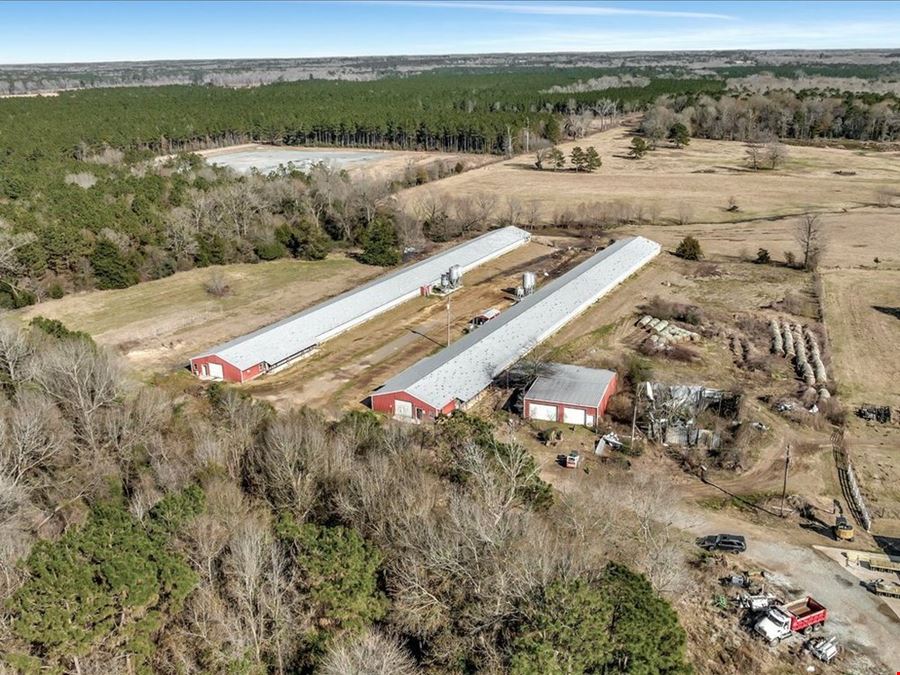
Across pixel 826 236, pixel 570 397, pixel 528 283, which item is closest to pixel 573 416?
pixel 570 397

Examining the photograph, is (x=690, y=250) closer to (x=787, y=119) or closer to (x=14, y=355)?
(x=14, y=355)

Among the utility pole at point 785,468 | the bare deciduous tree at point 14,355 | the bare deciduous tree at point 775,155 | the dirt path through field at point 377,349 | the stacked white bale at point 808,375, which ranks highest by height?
the bare deciduous tree at point 775,155

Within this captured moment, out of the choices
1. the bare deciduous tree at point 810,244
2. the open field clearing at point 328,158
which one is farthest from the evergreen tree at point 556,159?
the bare deciduous tree at point 810,244

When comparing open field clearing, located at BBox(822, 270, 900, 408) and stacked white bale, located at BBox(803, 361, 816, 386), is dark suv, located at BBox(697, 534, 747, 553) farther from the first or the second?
stacked white bale, located at BBox(803, 361, 816, 386)

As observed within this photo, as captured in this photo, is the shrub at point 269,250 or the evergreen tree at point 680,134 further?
the evergreen tree at point 680,134

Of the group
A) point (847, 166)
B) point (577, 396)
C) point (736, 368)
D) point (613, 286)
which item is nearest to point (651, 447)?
point (577, 396)

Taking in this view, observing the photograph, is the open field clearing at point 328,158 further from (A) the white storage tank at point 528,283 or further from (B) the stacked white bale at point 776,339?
(B) the stacked white bale at point 776,339
